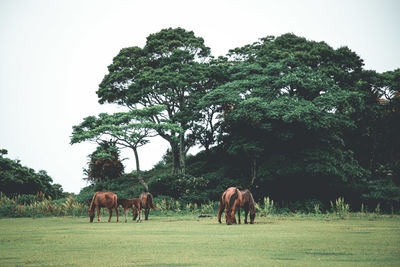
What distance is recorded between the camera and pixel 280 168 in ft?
90.9

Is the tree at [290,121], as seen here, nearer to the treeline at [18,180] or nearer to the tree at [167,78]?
the tree at [167,78]

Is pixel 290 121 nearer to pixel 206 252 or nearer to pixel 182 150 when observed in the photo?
pixel 182 150

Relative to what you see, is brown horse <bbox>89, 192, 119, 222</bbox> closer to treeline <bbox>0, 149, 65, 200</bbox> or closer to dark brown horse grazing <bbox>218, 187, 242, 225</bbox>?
dark brown horse grazing <bbox>218, 187, 242, 225</bbox>

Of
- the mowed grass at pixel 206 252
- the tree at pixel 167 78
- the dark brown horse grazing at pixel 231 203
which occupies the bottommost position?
the mowed grass at pixel 206 252

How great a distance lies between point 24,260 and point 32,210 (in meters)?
21.0

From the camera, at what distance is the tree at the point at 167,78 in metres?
35.3

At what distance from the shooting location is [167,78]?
34.6m

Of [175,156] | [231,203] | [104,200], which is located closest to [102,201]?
[104,200]

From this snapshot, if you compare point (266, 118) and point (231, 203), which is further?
point (266, 118)

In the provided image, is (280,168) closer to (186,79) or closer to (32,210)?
(186,79)

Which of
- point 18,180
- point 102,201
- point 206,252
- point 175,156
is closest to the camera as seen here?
point 206,252

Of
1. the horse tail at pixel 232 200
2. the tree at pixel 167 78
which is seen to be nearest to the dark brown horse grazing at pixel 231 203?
the horse tail at pixel 232 200

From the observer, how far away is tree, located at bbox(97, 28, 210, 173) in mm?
35344

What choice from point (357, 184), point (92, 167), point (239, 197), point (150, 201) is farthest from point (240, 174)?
point (92, 167)
